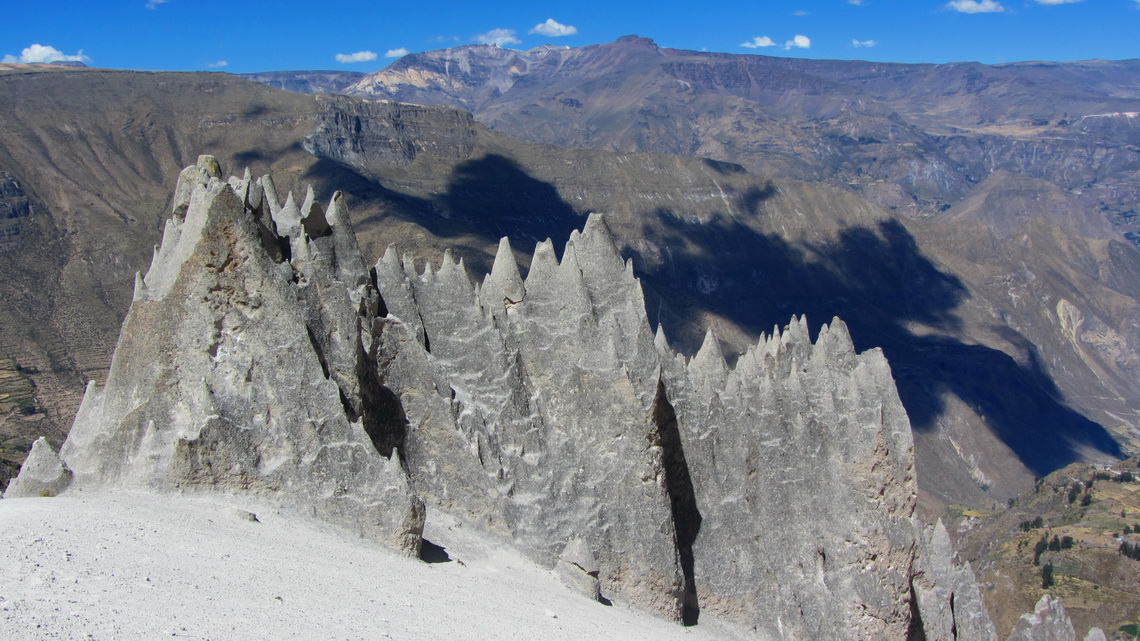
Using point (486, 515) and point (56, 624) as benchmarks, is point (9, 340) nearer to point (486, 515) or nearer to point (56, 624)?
point (486, 515)

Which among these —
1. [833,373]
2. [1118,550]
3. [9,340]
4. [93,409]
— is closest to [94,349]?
[9,340]

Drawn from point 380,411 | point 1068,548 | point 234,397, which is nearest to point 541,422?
point 380,411

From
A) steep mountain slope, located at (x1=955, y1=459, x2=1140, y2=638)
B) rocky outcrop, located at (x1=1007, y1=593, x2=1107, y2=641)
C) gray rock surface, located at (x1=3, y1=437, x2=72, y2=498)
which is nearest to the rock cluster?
gray rock surface, located at (x1=3, y1=437, x2=72, y2=498)

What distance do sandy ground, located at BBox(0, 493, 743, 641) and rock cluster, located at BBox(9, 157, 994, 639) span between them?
1313 mm

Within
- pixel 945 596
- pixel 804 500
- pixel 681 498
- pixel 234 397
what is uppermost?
pixel 804 500

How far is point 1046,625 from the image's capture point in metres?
31.0

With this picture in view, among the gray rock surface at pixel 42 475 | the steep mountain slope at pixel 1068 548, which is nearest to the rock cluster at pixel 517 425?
the gray rock surface at pixel 42 475

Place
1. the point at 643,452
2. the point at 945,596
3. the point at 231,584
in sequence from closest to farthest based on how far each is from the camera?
1. the point at 231,584
2. the point at 643,452
3. the point at 945,596

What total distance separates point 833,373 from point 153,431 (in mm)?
17215

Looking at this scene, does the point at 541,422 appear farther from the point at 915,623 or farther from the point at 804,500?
the point at 915,623

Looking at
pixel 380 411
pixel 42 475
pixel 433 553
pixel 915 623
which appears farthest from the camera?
pixel 915 623

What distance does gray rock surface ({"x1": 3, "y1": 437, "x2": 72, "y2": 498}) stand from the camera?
18.4 metres

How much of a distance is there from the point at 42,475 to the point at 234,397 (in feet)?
14.0

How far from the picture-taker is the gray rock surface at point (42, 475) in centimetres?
1844
